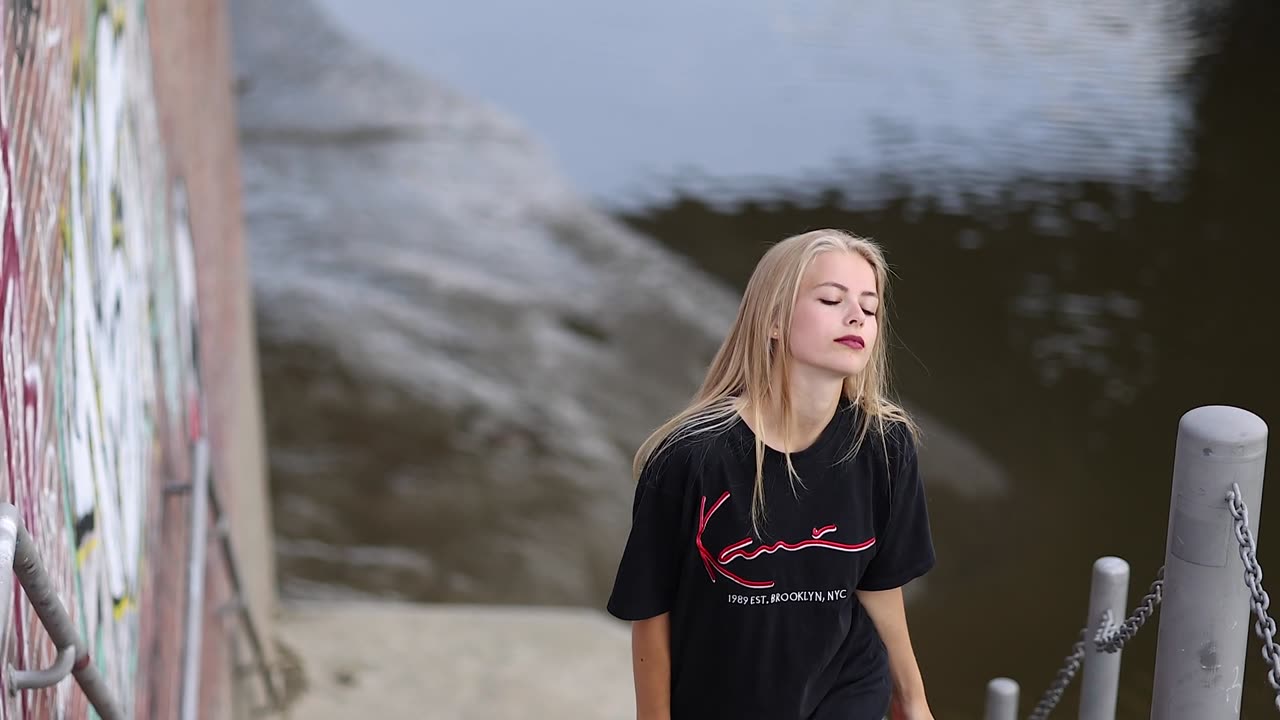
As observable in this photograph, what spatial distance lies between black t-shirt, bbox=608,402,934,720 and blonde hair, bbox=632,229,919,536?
0.02 metres

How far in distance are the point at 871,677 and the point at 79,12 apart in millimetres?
1979

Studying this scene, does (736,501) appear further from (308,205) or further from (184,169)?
(308,205)

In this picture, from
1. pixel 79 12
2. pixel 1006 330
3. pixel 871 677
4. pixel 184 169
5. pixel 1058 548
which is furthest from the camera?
pixel 1006 330

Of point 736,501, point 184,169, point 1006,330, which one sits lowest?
point 1006,330

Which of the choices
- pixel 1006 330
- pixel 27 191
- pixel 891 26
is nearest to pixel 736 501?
pixel 27 191

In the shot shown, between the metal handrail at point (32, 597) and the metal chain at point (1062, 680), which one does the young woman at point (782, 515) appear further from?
the metal handrail at point (32, 597)


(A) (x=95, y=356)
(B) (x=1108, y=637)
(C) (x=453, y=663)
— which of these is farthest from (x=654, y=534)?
(C) (x=453, y=663)

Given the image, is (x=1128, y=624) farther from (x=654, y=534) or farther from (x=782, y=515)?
(x=654, y=534)

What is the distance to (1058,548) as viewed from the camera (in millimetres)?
9812

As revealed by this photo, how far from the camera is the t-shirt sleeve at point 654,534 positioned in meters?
2.35

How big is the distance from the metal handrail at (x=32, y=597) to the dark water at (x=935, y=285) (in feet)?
22.8

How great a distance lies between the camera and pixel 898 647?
2512 millimetres

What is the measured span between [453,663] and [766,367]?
480 centimetres

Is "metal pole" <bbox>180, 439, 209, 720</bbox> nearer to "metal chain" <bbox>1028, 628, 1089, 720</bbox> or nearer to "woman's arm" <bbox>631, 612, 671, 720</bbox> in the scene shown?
"woman's arm" <bbox>631, 612, 671, 720</bbox>
